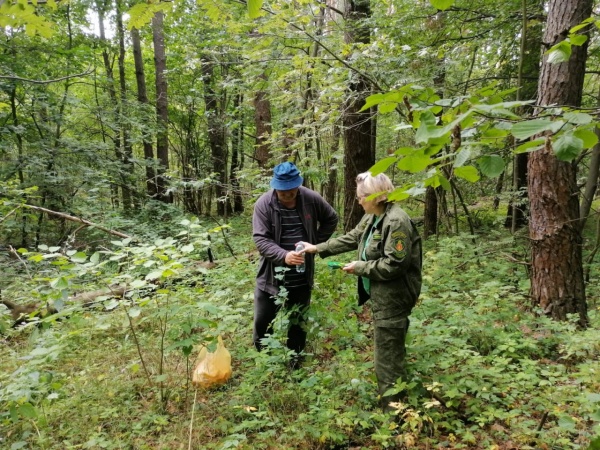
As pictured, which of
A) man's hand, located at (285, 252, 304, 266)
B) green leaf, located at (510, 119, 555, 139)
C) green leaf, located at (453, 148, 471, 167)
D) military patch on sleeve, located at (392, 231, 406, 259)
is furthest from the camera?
man's hand, located at (285, 252, 304, 266)

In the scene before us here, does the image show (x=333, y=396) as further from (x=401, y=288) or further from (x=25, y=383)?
(x=25, y=383)

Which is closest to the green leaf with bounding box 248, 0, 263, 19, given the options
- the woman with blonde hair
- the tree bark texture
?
the woman with blonde hair

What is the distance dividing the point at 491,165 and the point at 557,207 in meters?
3.13

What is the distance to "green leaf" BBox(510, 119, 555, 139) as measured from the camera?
1.01 metres

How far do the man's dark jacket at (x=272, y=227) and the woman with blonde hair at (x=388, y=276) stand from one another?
88cm

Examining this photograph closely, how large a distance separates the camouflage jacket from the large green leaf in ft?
5.69

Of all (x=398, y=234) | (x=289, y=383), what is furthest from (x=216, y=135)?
(x=398, y=234)

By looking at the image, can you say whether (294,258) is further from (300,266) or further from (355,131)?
(355,131)

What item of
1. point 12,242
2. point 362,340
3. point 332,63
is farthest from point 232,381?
point 12,242

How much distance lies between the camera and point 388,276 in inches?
108

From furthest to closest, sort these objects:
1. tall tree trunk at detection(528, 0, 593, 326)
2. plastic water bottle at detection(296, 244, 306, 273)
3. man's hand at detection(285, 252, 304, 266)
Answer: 1. tall tree trunk at detection(528, 0, 593, 326)
2. plastic water bottle at detection(296, 244, 306, 273)
3. man's hand at detection(285, 252, 304, 266)

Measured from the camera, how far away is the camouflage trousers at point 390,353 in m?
2.87

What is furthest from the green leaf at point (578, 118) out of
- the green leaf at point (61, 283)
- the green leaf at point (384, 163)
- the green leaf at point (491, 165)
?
the green leaf at point (61, 283)

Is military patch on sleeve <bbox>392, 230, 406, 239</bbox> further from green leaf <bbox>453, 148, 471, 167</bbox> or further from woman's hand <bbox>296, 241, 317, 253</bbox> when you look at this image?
green leaf <bbox>453, 148, 471, 167</bbox>
